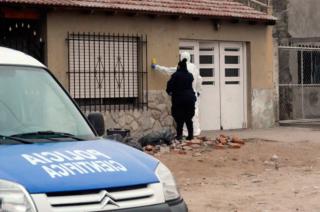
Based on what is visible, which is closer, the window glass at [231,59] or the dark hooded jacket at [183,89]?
the dark hooded jacket at [183,89]

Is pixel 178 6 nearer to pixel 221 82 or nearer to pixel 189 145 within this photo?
pixel 221 82

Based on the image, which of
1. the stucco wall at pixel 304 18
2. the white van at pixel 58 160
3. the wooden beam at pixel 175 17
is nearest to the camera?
the white van at pixel 58 160

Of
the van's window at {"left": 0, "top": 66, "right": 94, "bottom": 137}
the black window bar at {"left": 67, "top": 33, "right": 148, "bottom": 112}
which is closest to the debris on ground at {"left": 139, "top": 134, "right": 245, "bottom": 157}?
the black window bar at {"left": 67, "top": 33, "right": 148, "bottom": 112}

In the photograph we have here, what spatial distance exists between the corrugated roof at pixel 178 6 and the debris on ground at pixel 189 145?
3319 mm

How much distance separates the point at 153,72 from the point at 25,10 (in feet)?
11.9

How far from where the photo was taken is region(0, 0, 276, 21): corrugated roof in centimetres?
1481

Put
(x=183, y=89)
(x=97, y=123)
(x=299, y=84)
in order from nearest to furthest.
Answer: (x=97, y=123) < (x=183, y=89) < (x=299, y=84)

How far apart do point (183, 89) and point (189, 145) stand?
1.30 metres

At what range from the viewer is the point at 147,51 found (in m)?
16.4

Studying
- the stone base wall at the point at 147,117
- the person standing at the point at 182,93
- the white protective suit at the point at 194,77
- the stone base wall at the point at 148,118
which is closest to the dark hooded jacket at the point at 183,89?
the person standing at the point at 182,93

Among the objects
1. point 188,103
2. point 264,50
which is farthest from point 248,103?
point 188,103

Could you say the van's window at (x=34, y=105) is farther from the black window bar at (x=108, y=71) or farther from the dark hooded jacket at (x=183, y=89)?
the black window bar at (x=108, y=71)

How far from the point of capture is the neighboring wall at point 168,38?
15.0 m

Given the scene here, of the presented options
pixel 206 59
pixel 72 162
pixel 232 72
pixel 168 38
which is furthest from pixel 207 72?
pixel 72 162
